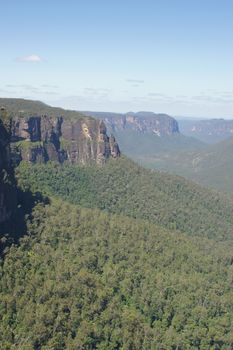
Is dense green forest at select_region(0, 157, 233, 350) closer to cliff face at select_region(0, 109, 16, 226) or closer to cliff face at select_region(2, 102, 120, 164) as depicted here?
cliff face at select_region(0, 109, 16, 226)

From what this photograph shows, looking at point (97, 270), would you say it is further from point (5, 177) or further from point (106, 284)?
point (5, 177)

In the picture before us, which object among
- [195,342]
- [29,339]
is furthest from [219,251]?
[29,339]

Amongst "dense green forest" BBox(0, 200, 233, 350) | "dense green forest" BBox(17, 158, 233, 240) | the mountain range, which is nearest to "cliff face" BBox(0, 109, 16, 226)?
the mountain range

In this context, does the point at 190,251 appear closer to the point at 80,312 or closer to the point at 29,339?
the point at 80,312

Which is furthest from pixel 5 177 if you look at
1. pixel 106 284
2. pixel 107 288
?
pixel 107 288

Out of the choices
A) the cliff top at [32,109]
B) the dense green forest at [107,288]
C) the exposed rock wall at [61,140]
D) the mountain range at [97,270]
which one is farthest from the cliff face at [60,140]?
the dense green forest at [107,288]
